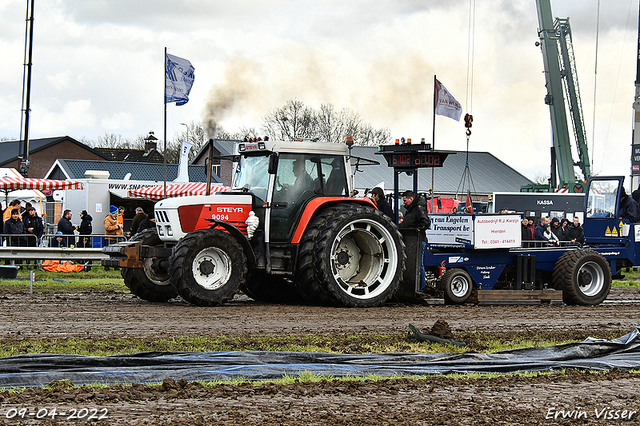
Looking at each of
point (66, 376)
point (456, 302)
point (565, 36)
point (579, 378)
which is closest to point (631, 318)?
point (456, 302)

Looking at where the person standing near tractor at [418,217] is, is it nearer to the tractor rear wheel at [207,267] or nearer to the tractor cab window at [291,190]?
the tractor cab window at [291,190]

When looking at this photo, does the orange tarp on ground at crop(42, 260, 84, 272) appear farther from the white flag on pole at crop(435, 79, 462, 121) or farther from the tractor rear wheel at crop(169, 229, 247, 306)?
the white flag on pole at crop(435, 79, 462, 121)

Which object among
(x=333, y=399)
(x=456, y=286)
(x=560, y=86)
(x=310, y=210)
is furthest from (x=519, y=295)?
(x=560, y=86)

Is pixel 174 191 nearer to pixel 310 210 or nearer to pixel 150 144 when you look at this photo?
pixel 310 210

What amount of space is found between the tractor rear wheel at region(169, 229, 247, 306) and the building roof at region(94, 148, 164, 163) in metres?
59.1

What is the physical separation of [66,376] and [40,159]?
65.8 meters

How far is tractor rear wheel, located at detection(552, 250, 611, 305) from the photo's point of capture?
14.8 m

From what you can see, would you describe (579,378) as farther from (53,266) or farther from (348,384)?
(53,266)

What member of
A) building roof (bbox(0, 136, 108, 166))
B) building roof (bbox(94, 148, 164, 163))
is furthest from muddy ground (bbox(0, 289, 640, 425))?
building roof (bbox(94, 148, 164, 163))

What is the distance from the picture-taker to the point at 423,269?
14.0 metres

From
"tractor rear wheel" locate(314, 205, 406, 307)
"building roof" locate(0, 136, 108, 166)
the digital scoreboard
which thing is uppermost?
"building roof" locate(0, 136, 108, 166)

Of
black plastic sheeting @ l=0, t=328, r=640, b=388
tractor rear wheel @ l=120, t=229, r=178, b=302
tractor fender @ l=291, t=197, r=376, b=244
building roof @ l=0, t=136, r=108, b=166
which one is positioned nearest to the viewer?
black plastic sheeting @ l=0, t=328, r=640, b=388

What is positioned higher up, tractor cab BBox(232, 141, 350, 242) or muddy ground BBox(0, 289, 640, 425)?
tractor cab BBox(232, 141, 350, 242)

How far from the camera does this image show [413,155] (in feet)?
46.1
